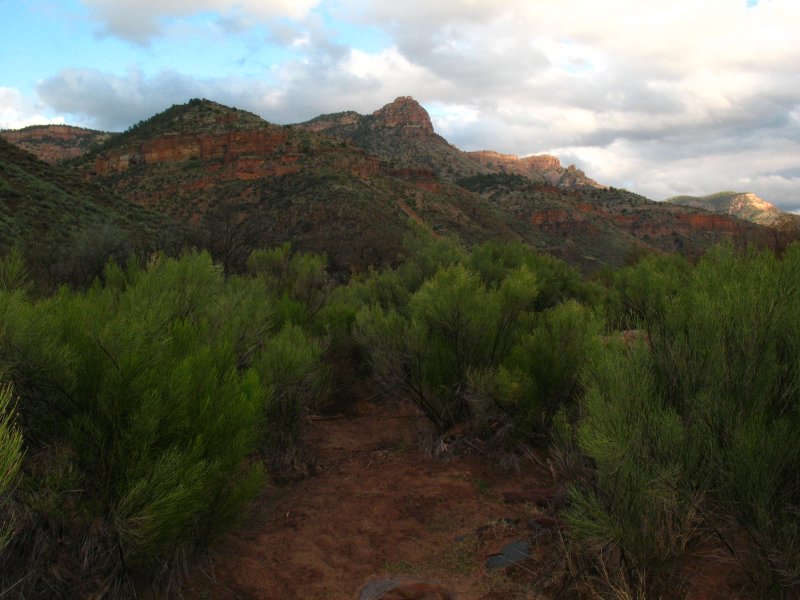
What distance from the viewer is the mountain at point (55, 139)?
9188 cm

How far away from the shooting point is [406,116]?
385 ft

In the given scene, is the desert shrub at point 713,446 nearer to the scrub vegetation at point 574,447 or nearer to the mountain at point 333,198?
the scrub vegetation at point 574,447

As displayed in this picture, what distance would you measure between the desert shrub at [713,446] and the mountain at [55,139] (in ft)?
339

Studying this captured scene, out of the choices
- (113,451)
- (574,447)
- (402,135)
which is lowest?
(574,447)

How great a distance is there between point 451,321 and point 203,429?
413 cm

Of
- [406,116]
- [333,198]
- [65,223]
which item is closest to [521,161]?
[406,116]

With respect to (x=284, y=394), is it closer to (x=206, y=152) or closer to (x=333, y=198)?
(x=333, y=198)

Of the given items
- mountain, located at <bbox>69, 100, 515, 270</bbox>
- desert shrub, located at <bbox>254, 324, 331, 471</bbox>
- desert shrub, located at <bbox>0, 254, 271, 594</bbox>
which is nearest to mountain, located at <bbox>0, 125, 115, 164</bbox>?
mountain, located at <bbox>69, 100, 515, 270</bbox>

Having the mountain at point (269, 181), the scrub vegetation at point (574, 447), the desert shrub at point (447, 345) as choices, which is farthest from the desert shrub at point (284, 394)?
the mountain at point (269, 181)

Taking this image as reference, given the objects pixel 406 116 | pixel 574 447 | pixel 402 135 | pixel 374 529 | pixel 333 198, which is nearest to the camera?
pixel 574 447

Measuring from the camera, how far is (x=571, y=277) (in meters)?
14.4

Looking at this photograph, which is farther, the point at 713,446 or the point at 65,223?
the point at 65,223

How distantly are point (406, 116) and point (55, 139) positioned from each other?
70.1m

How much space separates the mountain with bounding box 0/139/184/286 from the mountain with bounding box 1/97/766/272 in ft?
10.9
